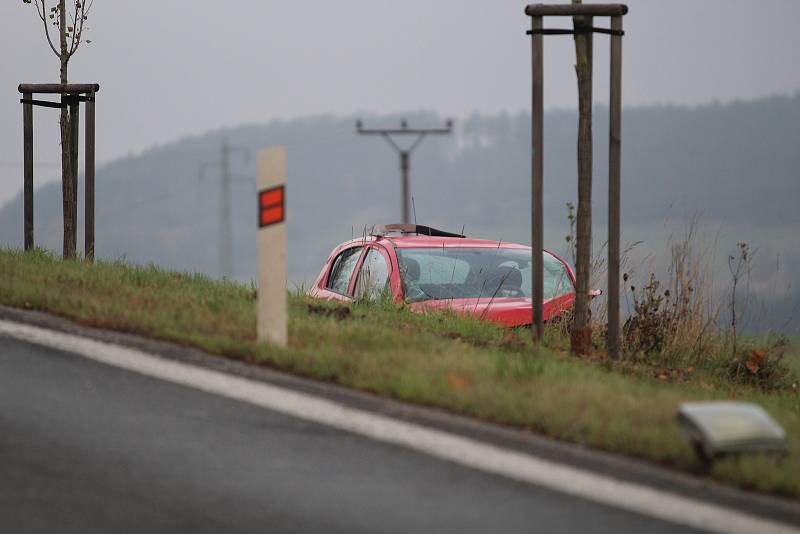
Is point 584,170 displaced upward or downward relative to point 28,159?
downward

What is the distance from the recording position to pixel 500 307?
10.0 m

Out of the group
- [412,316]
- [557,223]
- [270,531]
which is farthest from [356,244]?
[557,223]

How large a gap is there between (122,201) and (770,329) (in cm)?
16596

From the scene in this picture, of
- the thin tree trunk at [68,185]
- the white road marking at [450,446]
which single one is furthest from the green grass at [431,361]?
the thin tree trunk at [68,185]

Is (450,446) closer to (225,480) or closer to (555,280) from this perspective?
(225,480)

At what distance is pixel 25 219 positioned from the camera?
12266 millimetres

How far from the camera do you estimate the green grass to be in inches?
200

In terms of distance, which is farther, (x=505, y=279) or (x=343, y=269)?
(x=343, y=269)

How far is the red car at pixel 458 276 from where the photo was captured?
32.9ft

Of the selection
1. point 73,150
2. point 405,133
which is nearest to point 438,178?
point 405,133

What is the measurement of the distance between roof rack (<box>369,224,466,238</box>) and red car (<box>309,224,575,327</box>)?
20cm

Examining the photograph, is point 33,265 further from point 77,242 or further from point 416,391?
point 416,391

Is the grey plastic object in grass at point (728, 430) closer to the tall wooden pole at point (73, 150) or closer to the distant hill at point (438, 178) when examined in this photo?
the tall wooden pole at point (73, 150)

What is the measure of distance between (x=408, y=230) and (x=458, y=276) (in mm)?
1135
